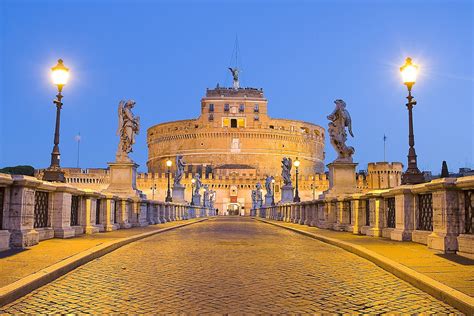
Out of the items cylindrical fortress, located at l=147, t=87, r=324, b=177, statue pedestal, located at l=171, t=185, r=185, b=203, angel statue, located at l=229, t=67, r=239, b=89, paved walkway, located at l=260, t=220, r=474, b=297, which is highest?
angel statue, located at l=229, t=67, r=239, b=89

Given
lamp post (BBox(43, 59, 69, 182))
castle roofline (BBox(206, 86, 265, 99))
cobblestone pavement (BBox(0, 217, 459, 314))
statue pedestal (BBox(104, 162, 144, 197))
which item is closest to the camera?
cobblestone pavement (BBox(0, 217, 459, 314))

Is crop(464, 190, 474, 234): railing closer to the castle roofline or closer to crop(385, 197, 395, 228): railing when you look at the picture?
crop(385, 197, 395, 228): railing

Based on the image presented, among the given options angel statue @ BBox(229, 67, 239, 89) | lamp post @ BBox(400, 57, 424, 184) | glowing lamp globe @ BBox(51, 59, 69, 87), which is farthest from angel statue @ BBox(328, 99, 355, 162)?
angel statue @ BBox(229, 67, 239, 89)

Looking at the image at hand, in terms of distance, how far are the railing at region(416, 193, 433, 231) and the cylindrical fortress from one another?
10223 centimetres

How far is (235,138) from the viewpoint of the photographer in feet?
390

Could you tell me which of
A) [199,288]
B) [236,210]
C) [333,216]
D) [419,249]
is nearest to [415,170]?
[419,249]

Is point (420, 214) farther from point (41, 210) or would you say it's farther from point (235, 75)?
point (235, 75)

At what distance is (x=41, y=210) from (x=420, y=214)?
809 cm

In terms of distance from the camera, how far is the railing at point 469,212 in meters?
8.46

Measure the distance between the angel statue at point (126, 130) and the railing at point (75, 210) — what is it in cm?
836

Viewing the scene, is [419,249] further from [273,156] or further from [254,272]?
[273,156]

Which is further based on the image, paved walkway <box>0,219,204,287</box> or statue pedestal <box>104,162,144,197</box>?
statue pedestal <box>104,162,144,197</box>

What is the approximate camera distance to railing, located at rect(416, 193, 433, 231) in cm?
1034

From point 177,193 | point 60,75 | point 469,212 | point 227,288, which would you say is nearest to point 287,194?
point 177,193
